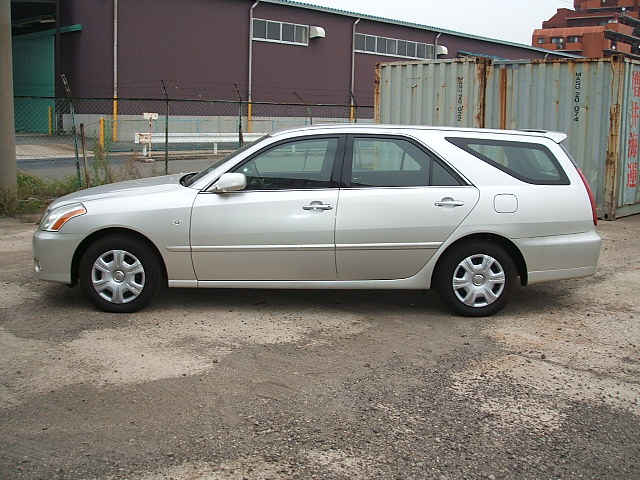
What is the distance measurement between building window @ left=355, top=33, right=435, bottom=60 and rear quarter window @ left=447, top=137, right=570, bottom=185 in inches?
1352

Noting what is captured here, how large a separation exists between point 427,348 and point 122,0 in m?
28.7

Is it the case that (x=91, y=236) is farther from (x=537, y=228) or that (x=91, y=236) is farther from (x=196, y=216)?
(x=537, y=228)

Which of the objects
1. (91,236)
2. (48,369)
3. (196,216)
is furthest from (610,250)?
(48,369)

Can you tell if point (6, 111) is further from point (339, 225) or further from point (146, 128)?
point (146, 128)

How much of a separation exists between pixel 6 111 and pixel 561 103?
28.9 feet

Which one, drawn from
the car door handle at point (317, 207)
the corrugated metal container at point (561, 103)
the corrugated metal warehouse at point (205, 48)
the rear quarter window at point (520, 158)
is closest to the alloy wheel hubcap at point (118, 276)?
the car door handle at point (317, 207)

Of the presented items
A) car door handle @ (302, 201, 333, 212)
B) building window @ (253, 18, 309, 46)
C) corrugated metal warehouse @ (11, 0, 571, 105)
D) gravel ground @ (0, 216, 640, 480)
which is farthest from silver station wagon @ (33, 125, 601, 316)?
building window @ (253, 18, 309, 46)

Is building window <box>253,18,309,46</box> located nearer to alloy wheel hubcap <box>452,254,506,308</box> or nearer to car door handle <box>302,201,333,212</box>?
car door handle <box>302,201,333,212</box>

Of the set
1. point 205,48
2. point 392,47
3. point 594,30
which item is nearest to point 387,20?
point 392,47

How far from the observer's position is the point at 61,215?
638 centimetres

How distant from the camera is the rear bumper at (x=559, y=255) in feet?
21.0

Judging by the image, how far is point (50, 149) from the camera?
942 inches

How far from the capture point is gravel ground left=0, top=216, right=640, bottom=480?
384cm

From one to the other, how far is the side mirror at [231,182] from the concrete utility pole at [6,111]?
23.3ft
